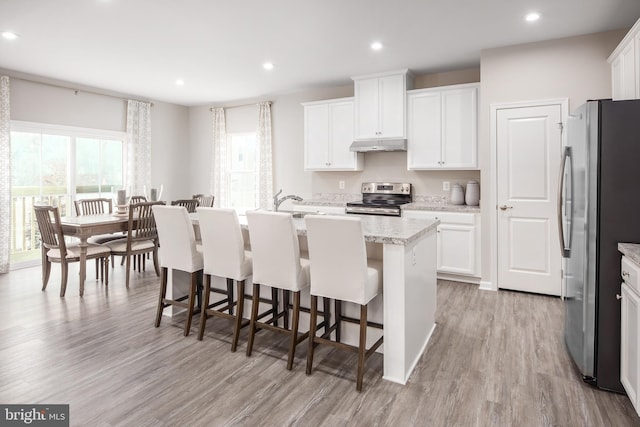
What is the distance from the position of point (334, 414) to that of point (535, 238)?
10.0ft

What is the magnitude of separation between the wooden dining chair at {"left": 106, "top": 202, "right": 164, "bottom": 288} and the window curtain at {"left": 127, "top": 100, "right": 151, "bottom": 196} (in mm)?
1922

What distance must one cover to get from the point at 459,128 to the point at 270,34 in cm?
244

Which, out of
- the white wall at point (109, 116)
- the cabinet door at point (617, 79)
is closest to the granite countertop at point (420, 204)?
the cabinet door at point (617, 79)

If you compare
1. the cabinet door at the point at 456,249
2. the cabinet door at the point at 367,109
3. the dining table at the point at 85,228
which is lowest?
the cabinet door at the point at 456,249

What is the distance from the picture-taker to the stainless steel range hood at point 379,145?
494cm

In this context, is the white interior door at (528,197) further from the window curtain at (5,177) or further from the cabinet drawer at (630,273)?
the window curtain at (5,177)

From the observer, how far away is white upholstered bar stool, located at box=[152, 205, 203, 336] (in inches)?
119

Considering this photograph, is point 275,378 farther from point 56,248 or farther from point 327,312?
point 56,248

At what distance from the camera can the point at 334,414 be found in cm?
205

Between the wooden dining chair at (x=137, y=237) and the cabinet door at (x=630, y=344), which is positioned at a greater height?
the wooden dining chair at (x=137, y=237)

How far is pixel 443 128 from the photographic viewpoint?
15.5 ft

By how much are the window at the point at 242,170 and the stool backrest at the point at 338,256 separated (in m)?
4.64

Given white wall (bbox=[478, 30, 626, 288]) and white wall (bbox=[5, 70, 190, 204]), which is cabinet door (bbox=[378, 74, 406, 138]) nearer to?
white wall (bbox=[478, 30, 626, 288])
